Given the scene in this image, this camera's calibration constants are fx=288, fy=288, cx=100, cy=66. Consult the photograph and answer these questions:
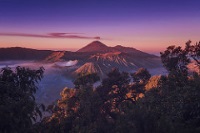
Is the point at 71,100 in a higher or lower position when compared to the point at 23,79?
lower

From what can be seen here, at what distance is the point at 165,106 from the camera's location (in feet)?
77.5

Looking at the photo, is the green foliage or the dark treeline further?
the dark treeline

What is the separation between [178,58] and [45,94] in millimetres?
136466

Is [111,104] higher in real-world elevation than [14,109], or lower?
lower

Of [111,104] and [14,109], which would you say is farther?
[111,104]

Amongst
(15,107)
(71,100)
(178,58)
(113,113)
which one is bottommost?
(113,113)

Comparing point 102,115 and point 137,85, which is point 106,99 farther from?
point 137,85

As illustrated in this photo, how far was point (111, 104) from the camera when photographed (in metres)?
36.8

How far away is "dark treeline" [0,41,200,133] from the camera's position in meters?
18.1

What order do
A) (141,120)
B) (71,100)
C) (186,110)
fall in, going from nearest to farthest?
(186,110) < (141,120) < (71,100)

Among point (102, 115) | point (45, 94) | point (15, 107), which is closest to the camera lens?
point (15, 107)

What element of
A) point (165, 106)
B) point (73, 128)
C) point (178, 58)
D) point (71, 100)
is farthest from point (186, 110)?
point (178, 58)

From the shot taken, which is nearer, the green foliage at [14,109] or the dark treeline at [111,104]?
the green foliage at [14,109]

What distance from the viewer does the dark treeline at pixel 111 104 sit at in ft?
59.4
